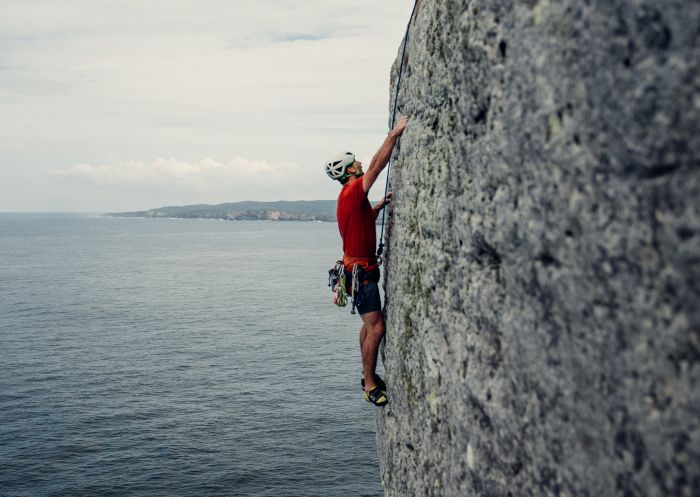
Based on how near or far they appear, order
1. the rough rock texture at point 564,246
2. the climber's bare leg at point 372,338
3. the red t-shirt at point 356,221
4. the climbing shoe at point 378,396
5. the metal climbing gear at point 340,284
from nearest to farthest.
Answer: the rough rock texture at point 564,246 < the red t-shirt at point 356,221 < the climber's bare leg at point 372,338 < the climbing shoe at point 378,396 < the metal climbing gear at point 340,284

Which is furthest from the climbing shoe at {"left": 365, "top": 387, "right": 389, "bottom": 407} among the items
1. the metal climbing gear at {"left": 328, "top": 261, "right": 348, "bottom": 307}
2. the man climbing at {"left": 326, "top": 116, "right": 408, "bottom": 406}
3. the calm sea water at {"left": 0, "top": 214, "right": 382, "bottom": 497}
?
the calm sea water at {"left": 0, "top": 214, "right": 382, "bottom": 497}

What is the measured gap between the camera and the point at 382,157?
9195 millimetres

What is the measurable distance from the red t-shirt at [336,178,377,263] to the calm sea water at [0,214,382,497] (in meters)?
35.6

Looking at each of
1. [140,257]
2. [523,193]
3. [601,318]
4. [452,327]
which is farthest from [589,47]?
[140,257]

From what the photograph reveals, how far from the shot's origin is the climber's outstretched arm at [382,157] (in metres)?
9.20

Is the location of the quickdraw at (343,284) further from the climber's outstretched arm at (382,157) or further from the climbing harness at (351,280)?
the climber's outstretched arm at (382,157)

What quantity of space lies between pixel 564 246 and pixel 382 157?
187 inches

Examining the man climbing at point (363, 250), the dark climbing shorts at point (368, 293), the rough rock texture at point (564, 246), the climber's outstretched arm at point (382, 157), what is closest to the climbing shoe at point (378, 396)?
the man climbing at point (363, 250)

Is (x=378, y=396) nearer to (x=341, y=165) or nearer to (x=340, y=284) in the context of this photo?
(x=340, y=284)

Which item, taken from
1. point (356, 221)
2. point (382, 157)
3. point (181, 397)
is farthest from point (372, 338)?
point (181, 397)

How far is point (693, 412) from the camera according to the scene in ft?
12.1

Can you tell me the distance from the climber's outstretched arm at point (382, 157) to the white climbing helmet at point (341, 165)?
82cm

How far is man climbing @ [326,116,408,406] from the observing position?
9891 millimetres

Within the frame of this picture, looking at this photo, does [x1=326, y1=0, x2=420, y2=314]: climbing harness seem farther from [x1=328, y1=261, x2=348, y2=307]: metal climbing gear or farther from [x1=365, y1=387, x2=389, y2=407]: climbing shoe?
[x1=365, y1=387, x2=389, y2=407]: climbing shoe
